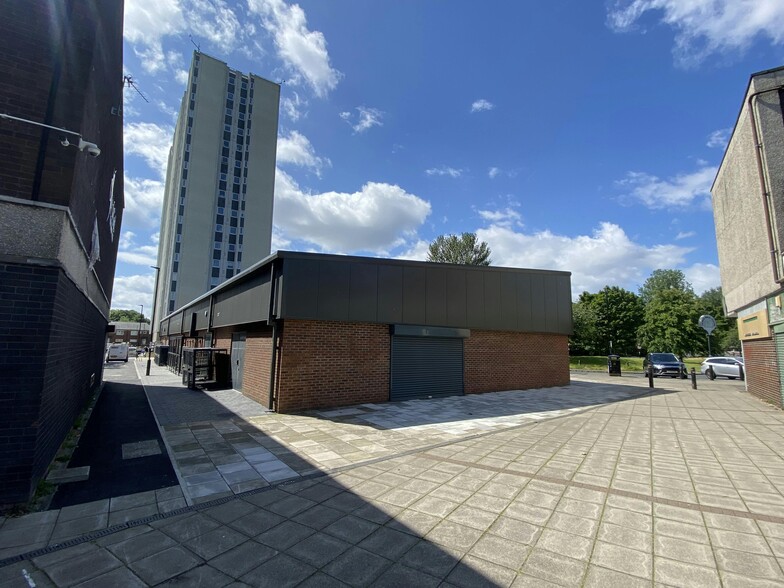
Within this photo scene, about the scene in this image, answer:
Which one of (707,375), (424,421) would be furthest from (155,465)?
(707,375)

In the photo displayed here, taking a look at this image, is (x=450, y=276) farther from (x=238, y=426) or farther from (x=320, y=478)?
(x=320, y=478)

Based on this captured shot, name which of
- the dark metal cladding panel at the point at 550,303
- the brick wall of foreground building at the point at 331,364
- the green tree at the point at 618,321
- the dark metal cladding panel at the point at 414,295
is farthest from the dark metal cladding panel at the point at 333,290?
the green tree at the point at 618,321

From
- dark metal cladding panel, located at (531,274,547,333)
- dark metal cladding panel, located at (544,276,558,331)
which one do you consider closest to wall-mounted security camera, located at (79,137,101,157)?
dark metal cladding panel, located at (531,274,547,333)

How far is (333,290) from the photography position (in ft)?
34.8

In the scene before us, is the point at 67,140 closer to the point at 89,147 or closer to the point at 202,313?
the point at 89,147

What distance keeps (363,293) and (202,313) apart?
12.0 m

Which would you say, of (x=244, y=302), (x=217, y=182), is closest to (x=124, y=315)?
(x=217, y=182)

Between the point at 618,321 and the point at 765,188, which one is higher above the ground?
the point at 765,188

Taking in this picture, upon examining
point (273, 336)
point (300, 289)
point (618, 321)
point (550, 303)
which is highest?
point (618, 321)

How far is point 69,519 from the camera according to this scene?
391cm

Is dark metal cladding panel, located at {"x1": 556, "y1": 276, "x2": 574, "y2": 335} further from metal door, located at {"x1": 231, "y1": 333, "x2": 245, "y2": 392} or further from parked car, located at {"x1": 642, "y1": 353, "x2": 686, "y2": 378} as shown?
metal door, located at {"x1": 231, "y1": 333, "x2": 245, "y2": 392}

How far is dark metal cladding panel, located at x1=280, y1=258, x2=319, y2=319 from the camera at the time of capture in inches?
391

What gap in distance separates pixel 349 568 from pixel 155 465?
4375mm

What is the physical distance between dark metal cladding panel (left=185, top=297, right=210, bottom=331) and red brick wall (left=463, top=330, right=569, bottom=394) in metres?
12.4
